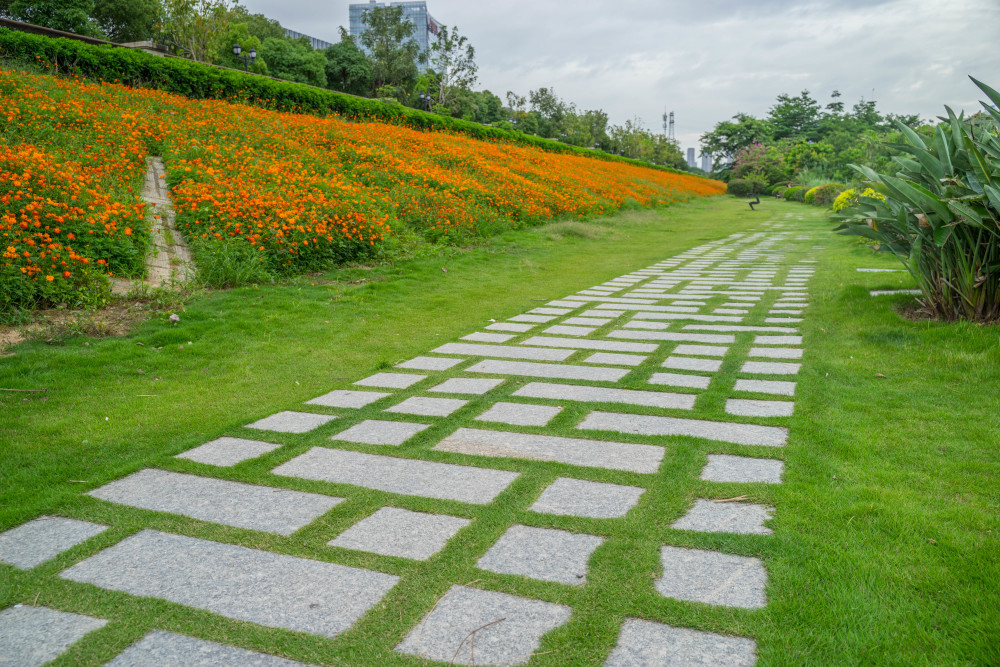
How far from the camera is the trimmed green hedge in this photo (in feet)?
40.6

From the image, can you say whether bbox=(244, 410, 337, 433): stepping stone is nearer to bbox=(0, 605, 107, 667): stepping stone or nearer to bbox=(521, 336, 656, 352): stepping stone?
bbox=(0, 605, 107, 667): stepping stone

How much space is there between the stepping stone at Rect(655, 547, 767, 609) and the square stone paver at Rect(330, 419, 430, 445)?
147 cm

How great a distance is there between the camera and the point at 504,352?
472 centimetres

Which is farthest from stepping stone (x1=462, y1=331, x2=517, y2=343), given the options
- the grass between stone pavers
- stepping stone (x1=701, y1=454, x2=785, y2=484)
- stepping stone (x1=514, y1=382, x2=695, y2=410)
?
stepping stone (x1=701, y1=454, x2=785, y2=484)

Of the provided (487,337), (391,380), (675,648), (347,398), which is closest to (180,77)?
(487,337)

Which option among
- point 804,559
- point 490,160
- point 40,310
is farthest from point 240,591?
point 490,160

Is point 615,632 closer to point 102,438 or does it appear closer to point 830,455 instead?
point 830,455

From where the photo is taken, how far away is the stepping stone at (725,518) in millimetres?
2164

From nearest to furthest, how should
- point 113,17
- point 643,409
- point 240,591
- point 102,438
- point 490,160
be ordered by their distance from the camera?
point 240,591 → point 102,438 → point 643,409 → point 490,160 → point 113,17

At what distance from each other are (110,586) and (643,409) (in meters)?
2.48

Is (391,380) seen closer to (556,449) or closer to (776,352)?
(556,449)

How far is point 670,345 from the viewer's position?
4848 millimetres

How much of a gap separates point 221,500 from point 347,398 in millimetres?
1305

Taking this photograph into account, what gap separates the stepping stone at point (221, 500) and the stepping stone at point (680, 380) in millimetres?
2180
